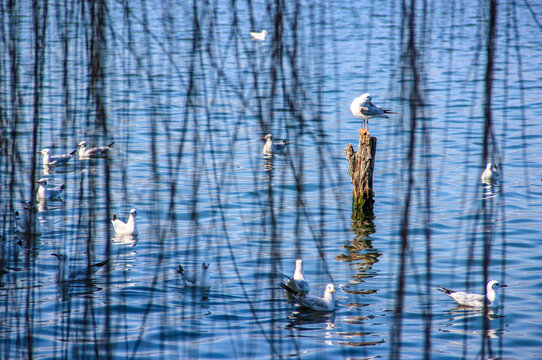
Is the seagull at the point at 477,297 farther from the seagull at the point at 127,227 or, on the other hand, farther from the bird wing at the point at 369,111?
the seagull at the point at 127,227

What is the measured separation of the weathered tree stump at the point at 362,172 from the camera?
380 inches

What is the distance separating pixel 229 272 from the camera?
8414 millimetres

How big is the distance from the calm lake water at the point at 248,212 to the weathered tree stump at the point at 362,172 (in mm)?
249

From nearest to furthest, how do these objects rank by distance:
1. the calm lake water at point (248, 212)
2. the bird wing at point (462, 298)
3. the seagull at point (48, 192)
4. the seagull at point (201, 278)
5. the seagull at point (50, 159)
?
the calm lake water at point (248, 212), the bird wing at point (462, 298), the seagull at point (201, 278), the seagull at point (48, 192), the seagull at point (50, 159)

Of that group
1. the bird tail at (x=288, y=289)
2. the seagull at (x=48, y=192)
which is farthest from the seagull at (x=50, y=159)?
the bird tail at (x=288, y=289)

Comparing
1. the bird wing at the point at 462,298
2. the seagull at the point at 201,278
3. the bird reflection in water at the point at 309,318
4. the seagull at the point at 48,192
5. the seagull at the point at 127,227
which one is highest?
the seagull at the point at 48,192

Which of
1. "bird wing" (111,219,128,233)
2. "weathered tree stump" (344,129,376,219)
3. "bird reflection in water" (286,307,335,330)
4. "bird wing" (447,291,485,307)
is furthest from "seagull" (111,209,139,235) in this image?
"bird wing" (447,291,485,307)

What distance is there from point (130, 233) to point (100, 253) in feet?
2.26

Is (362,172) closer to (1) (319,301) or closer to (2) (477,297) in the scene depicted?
(1) (319,301)

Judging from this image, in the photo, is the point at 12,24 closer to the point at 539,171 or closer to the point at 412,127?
the point at 412,127

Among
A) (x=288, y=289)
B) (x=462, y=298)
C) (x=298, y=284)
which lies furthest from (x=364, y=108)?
(x=462, y=298)

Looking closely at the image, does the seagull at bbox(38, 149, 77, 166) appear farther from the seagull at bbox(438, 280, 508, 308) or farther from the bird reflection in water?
the seagull at bbox(438, 280, 508, 308)

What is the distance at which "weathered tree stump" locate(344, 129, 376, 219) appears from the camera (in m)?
9.66

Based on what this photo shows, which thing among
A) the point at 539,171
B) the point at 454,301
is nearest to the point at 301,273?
the point at 454,301
